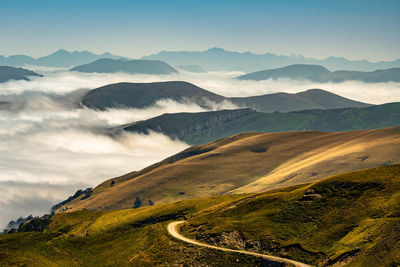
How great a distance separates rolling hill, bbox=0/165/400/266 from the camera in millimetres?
101625

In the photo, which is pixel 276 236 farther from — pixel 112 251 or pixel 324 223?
pixel 112 251

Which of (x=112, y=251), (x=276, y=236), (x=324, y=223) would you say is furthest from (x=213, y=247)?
(x=112, y=251)

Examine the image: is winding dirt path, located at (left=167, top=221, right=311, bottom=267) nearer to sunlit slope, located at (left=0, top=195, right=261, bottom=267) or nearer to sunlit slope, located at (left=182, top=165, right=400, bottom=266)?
sunlit slope, located at (left=0, top=195, right=261, bottom=267)

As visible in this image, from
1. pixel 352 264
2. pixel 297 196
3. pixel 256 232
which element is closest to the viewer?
pixel 352 264

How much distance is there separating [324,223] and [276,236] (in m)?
13.9

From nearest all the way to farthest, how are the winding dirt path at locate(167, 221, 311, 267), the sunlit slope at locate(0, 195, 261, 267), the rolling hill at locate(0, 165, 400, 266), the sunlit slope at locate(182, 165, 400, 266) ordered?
the sunlit slope at locate(182, 165, 400, 266) → the winding dirt path at locate(167, 221, 311, 267) → the rolling hill at locate(0, 165, 400, 266) → the sunlit slope at locate(0, 195, 261, 267)

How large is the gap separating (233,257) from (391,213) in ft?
137

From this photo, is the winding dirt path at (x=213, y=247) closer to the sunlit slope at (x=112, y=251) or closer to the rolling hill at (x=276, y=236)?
the rolling hill at (x=276, y=236)

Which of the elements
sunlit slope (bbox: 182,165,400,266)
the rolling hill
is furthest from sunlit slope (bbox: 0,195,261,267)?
sunlit slope (bbox: 182,165,400,266)

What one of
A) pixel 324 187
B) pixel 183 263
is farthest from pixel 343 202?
pixel 183 263

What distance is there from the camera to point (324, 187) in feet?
451

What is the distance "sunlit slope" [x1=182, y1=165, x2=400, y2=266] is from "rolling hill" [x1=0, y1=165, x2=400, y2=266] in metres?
0.20

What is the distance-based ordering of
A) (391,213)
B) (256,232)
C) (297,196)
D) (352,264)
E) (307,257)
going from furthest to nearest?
(297,196), (256,232), (391,213), (307,257), (352,264)

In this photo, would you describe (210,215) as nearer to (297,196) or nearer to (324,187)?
(297,196)
